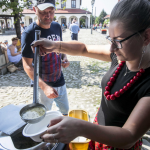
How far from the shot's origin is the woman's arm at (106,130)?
0.78 m

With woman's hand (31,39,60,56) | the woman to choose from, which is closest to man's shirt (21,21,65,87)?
woman's hand (31,39,60,56)

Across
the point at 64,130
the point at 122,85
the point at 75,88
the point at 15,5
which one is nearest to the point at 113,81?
the point at 122,85

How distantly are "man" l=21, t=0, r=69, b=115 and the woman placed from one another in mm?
857

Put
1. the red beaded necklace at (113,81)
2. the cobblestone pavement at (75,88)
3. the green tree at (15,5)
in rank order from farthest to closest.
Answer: the green tree at (15,5)
the cobblestone pavement at (75,88)
the red beaded necklace at (113,81)

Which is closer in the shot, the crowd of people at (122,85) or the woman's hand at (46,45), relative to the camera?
the crowd of people at (122,85)

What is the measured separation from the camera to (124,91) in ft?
3.71

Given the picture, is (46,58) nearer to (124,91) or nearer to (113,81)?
(113,81)

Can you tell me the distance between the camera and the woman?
80 centimetres

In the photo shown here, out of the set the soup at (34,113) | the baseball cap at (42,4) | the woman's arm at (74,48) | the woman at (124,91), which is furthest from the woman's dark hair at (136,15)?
the baseball cap at (42,4)

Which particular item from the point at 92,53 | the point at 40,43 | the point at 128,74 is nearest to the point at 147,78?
the point at 128,74

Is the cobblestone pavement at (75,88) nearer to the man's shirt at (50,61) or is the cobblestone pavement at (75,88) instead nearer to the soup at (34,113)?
the man's shirt at (50,61)

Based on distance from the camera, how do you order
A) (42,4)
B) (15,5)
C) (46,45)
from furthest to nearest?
(15,5) < (42,4) < (46,45)

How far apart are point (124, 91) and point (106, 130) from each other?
1.40ft

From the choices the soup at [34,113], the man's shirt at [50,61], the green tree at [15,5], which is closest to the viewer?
the soup at [34,113]
